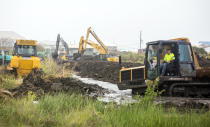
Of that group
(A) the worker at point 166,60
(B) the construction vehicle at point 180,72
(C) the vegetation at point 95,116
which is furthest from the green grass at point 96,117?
(B) the construction vehicle at point 180,72

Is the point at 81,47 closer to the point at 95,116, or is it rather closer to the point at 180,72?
the point at 180,72

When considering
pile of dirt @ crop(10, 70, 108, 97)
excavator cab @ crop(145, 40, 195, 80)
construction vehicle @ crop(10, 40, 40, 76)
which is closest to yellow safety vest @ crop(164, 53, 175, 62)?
excavator cab @ crop(145, 40, 195, 80)

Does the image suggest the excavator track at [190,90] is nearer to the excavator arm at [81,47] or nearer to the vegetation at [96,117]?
the vegetation at [96,117]

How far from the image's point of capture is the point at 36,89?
12883mm

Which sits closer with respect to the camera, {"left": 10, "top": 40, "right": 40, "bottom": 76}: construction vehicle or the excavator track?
the excavator track

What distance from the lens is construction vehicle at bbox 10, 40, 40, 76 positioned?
708 inches

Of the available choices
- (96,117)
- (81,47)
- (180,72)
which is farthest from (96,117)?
(81,47)

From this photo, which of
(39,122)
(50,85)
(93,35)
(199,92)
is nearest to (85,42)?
(93,35)

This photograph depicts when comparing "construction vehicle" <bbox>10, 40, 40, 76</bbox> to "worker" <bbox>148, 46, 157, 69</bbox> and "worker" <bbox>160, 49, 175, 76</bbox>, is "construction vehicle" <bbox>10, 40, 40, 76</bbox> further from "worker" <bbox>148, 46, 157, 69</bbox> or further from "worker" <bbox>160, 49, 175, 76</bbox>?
"worker" <bbox>160, 49, 175, 76</bbox>

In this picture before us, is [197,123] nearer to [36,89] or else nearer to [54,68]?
[36,89]

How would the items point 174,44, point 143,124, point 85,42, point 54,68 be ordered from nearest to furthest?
1. point 143,124
2. point 174,44
3. point 54,68
4. point 85,42

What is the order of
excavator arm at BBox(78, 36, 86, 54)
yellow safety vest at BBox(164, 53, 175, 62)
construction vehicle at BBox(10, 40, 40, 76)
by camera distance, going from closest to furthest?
1. yellow safety vest at BBox(164, 53, 175, 62)
2. construction vehicle at BBox(10, 40, 40, 76)
3. excavator arm at BBox(78, 36, 86, 54)

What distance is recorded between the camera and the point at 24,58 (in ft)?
60.7

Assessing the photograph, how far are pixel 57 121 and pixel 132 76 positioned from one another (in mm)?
7475
